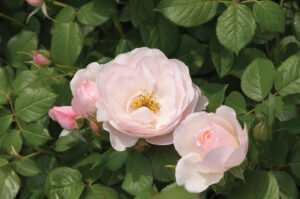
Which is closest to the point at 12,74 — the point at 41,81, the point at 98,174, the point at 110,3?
the point at 41,81

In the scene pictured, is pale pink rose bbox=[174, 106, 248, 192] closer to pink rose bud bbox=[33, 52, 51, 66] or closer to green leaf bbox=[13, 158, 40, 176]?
green leaf bbox=[13, 158, 40, 176]

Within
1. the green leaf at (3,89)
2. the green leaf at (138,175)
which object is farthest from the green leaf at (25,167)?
the green leaf at (138,175)

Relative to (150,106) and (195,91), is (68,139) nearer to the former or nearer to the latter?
(150,106)

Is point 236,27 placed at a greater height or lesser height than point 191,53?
greater

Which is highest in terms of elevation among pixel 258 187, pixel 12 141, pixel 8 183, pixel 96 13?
pixel 96 13

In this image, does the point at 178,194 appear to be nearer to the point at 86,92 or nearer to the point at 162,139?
the point at 162,139

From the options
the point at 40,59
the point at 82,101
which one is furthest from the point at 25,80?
the point at 82,101

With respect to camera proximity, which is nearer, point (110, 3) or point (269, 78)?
point (269, 78)
